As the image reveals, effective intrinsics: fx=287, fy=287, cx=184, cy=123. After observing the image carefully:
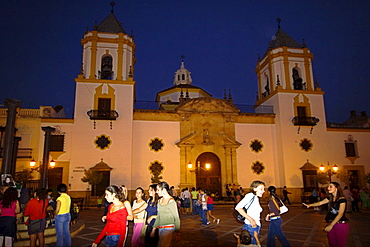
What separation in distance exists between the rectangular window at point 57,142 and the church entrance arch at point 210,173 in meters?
11.4

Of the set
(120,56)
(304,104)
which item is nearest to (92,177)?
(120,56)

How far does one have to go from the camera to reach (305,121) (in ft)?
87.1

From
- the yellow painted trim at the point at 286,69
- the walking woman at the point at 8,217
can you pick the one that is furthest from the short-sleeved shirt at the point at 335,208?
the yellow painted trim at the point at 286,69

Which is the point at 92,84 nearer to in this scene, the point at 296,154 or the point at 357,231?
the point at 296,154

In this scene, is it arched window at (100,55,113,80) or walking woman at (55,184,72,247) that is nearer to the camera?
walking woman at (55,184,72,247)

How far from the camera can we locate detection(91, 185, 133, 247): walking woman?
5.24 meters

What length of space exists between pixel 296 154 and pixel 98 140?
17453 millimetres

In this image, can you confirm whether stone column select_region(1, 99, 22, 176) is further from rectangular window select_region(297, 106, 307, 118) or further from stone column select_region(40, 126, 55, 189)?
rectangular window select_region(297, 106, 307, 118)

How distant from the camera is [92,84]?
24.4 metres

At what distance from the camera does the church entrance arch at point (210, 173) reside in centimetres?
2500

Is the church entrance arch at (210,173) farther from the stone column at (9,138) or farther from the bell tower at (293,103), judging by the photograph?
the stone column at (9,138)

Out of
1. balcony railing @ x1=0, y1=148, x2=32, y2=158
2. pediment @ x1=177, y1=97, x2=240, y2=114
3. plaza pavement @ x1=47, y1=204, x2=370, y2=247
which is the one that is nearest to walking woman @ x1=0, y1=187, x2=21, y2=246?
plaza pavement @ x1=47, y1=204, x2=370, y2=247

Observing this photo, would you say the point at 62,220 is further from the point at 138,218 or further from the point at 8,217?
the point at 138,218

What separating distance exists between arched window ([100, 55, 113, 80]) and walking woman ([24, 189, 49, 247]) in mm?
19312
